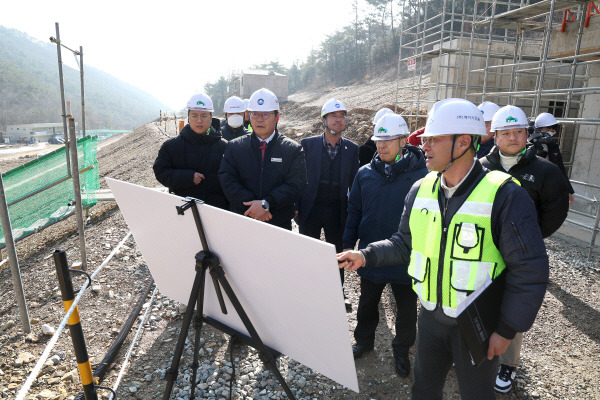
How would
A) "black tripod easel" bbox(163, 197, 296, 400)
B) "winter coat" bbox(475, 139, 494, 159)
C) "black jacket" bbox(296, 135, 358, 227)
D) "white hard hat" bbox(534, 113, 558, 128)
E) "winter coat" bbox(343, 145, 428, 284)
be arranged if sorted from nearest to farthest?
1. "black tripod easel" bbox(163, 197, 296, 400)
2. "winter coat" bbox(343, 145, 428, 284)
3. "black jacket" bbox(296, 135, 358, 227)
4. "winter coat" bbox(475, 139, 494, 159)
5. "white hard hat" bbox(534, 113, 558, 128)

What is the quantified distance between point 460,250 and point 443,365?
763mm

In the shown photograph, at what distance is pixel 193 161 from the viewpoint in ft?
12.8

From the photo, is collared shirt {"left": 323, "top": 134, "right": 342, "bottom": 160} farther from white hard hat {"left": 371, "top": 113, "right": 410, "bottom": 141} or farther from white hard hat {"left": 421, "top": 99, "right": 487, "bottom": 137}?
white hard hat {"left": 421, "top": 99, "right": 487, "bottom": 137}

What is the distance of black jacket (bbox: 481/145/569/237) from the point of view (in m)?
2.96

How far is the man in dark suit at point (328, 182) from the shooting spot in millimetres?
4004

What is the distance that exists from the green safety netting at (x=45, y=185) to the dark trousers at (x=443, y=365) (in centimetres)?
633

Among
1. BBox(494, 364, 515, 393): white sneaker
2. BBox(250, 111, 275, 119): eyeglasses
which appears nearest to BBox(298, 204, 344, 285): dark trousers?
BBox(250, 111, 275, 119): eyeglasses

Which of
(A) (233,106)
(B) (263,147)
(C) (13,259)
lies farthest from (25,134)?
(B) (263,147)

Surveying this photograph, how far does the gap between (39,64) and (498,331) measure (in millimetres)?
174903

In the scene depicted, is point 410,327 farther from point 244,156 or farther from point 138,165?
point 138,165

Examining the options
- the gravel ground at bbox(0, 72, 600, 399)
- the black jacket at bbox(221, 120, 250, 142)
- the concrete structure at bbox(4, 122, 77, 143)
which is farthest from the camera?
the concrete structure at bbox(4, 122, 77, 143)

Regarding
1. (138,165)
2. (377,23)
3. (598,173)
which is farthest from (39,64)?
(598,173)

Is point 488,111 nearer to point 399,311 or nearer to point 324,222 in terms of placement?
point 324,222

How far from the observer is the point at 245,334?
2033 millimetres
